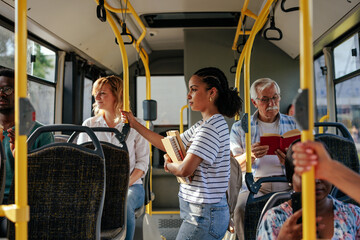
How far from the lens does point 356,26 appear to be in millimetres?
4008

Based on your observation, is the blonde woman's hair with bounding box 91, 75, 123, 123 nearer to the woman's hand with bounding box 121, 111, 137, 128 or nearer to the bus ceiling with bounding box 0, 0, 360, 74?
the woman's hand with bounding box 121, 111, 137, 128

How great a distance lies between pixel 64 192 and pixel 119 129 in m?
1.11

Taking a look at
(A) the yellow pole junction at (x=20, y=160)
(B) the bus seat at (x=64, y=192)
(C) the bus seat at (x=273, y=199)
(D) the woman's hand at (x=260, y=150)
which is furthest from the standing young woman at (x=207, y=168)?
(A) the yellow pole junction at (x=20, y=160)

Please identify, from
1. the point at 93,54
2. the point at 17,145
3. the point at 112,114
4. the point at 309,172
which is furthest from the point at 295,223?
the point at 93,54

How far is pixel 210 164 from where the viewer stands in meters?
1.78

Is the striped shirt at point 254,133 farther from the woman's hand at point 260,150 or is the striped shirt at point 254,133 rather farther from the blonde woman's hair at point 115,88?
the blonde woman's hair at point 115,88

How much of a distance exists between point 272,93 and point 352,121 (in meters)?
2.00

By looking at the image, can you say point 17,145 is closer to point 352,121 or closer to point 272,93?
point 272,93

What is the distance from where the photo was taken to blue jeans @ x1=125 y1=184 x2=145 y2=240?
2.59m

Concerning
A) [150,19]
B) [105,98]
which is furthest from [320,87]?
[105,98]

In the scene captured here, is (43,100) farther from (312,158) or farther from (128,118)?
(312,158)

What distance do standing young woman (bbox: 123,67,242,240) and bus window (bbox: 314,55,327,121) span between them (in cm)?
348

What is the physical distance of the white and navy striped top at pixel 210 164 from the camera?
69.6 inches

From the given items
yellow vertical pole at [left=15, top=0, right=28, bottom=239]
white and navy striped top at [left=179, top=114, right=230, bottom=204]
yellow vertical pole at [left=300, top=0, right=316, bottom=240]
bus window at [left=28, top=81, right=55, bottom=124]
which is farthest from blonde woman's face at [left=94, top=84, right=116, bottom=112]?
yellow vertical pole at [left=300, top=0, right=316, bottom=240]
